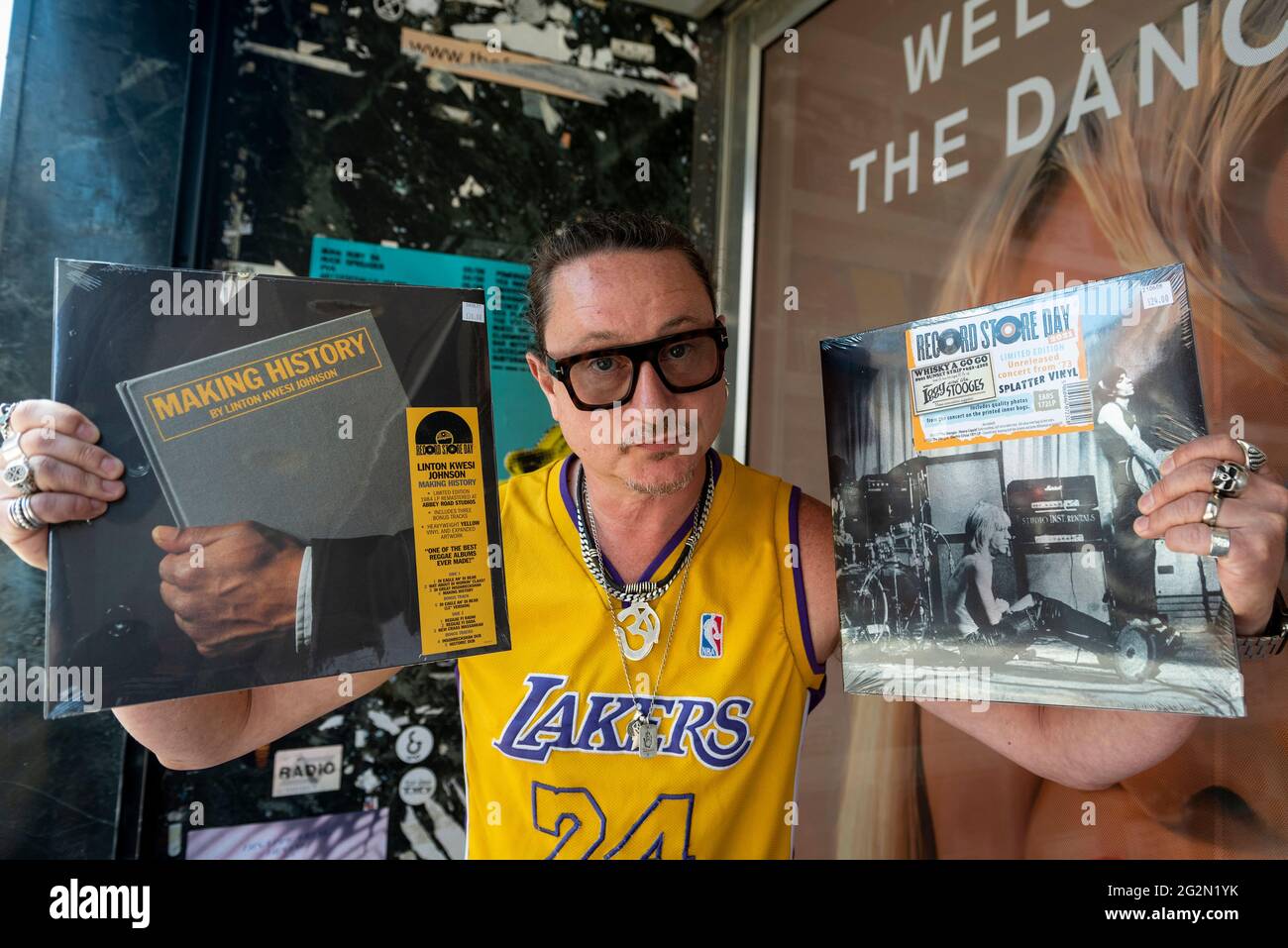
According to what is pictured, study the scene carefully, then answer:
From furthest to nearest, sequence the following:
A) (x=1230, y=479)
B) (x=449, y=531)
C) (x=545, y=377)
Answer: (x=545, y=377)
(x=449, y=531)
(x=1230, y=479)

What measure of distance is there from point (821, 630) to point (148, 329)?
983mm

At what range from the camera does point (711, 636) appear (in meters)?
1.22

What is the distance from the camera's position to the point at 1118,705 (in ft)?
2.87

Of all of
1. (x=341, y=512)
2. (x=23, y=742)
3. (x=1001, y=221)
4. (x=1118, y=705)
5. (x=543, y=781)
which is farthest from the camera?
(x=23, y=742)

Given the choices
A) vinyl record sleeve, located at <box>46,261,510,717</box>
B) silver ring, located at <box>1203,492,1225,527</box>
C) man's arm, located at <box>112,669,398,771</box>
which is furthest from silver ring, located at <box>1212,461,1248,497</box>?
man's arm, located at <box>112,669,398,771</box>

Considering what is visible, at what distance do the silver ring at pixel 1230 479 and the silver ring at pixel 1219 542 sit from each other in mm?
37

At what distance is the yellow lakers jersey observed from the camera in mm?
1157

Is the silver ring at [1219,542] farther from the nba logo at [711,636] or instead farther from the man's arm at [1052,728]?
the nba logo at [711,636]

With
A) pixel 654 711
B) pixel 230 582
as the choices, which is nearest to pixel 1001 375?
pixel 654 711

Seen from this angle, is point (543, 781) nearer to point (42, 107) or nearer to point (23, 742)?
point (23, 742)

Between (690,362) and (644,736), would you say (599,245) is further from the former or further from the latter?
(644,736)

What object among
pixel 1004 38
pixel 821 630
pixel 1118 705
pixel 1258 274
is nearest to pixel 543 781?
pixel 821 630

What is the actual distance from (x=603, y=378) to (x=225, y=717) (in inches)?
27.1

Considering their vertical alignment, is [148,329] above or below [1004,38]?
below
